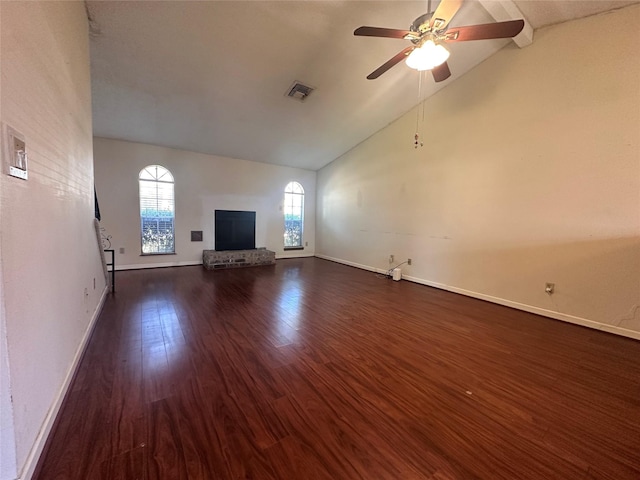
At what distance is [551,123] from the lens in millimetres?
3178

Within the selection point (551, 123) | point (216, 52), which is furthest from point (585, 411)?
point (216, 52)

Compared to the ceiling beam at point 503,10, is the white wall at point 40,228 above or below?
below

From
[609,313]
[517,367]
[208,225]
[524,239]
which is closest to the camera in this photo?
[517,367]

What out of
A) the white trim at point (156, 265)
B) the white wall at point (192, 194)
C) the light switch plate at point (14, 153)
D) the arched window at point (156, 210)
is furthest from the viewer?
the arched window at point (156, 210)

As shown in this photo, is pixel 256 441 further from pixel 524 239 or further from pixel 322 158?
pixel 322 158

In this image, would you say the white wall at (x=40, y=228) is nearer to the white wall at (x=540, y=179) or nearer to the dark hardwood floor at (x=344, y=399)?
the dark hardwood floor at (x=344, y=399)

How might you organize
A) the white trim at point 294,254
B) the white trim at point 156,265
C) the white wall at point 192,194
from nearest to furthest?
1. the white wall at point 192,194
2. the white trim at point 156,265
3. the white trim at point 294,254

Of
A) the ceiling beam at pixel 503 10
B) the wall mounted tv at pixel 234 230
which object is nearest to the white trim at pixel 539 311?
the ceiling beam at pixel 503 10

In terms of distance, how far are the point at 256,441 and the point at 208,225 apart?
5701mm

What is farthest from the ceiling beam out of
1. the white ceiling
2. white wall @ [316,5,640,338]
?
white wall @ [316,5,640,338]

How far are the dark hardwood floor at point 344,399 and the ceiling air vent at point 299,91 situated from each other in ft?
11.1

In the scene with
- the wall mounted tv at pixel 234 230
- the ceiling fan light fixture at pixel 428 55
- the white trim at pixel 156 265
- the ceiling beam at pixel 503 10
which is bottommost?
the white trim at pixel 156 265

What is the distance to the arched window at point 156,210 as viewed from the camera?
5.54 metres

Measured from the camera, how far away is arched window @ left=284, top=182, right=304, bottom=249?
7496 mm
